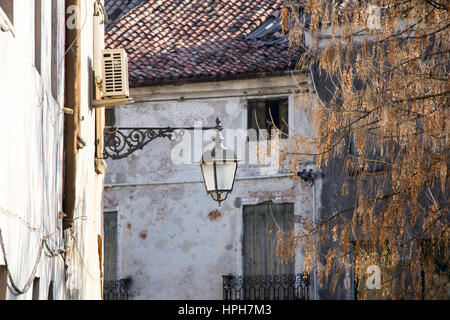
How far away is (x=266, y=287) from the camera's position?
19.3 meters

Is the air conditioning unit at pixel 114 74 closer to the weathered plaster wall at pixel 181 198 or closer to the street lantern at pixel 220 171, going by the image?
the street lantern at pixel 220 171

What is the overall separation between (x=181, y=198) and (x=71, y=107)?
10.4 meters

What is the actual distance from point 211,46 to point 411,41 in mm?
12394

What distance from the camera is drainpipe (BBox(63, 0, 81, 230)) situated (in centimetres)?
982

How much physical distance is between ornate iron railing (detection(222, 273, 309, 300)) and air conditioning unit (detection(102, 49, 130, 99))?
25.3ft

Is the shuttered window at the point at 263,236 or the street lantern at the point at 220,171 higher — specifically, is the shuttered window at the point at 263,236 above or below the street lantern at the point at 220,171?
below

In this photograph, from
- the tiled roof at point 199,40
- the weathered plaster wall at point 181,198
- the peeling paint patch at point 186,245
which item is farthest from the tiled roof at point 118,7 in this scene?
the peeling paint patch at point 186,245

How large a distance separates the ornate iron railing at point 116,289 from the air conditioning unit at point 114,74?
26.9 feet

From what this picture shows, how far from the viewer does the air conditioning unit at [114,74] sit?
1251 cm

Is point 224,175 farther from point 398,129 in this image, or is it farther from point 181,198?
point 181,198

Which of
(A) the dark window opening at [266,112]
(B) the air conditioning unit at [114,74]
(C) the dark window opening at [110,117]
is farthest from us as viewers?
(C) the dark window opening at [110,117]

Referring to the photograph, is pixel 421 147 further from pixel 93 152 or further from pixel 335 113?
pixel 93 152

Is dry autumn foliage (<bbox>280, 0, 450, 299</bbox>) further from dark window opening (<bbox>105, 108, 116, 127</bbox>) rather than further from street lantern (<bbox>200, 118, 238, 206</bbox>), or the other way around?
dark window opening (<bbox>105, 108, 116, 127</bbox>)

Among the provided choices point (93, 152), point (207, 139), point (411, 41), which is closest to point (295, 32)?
point (411, 41)
